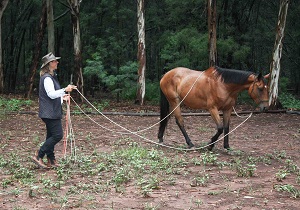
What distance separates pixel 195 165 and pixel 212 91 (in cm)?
226

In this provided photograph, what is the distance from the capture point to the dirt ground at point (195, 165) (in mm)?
5480

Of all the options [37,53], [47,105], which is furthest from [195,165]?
[37,53]

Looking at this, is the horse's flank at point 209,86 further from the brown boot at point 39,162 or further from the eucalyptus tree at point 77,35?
the eucalyptus tree at point 77,35

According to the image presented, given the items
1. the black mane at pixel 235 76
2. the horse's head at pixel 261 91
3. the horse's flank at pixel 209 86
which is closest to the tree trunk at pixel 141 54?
the horse's flank at pixel 209 86

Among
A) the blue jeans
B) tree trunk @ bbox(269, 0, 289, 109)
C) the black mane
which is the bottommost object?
the blue jeans

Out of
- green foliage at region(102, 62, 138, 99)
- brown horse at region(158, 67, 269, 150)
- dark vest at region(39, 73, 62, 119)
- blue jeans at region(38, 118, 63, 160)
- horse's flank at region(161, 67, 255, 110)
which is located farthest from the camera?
green foliage at region(102, 62, 138, 99)

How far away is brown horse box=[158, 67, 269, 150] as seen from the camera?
920 centimetres

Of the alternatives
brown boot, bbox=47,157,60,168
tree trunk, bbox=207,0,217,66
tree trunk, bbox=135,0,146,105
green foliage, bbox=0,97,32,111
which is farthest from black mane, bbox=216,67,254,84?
tree trunk, bbox=135,0,146,105

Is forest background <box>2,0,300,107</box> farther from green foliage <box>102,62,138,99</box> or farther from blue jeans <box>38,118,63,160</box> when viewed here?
blue jeans <box>38,118,63,160</box>

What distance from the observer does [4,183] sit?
249 inches

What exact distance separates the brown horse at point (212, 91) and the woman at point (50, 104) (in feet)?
11.7

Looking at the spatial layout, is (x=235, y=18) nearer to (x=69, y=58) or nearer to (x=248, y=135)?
(x=248, y=135)

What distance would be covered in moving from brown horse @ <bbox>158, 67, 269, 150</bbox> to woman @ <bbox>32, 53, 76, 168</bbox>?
3.56 meters

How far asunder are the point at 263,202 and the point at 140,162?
113 inches
